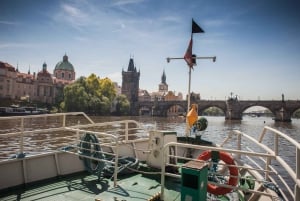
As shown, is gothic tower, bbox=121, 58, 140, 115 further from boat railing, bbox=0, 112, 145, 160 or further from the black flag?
the black flag

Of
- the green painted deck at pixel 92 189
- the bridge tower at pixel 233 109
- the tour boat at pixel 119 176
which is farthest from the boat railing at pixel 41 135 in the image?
the bridge tower at pixel 233 109

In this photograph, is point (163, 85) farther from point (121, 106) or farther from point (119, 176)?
point (119, 176)

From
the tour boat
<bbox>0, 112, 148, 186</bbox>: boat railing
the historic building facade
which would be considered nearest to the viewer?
the tour boat

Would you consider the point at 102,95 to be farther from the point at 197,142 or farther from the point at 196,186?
the point at 196,186

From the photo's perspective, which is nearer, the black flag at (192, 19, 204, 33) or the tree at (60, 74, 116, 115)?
the black flag at (192, 19, 204, 33)

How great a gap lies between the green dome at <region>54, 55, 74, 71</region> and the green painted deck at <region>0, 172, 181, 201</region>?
144412 millimetres

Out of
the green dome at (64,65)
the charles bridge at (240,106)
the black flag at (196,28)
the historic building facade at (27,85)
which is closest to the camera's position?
the black flag at (196,28)

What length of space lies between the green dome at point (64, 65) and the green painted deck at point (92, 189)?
5686 inches

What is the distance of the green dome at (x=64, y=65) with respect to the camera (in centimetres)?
14100

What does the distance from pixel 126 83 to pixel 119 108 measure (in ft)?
140

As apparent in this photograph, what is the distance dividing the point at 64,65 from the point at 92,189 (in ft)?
482

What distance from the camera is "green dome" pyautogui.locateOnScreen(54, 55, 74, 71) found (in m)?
141

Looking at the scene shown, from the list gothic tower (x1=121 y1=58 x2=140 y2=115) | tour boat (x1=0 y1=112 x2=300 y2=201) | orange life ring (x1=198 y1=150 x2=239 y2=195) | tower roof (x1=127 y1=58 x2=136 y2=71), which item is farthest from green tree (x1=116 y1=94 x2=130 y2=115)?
orange life ring (x1=198 y1=150 x2=239 y2=195)

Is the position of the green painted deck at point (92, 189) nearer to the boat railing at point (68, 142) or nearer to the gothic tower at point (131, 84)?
the boat railing at point (68, 142)
